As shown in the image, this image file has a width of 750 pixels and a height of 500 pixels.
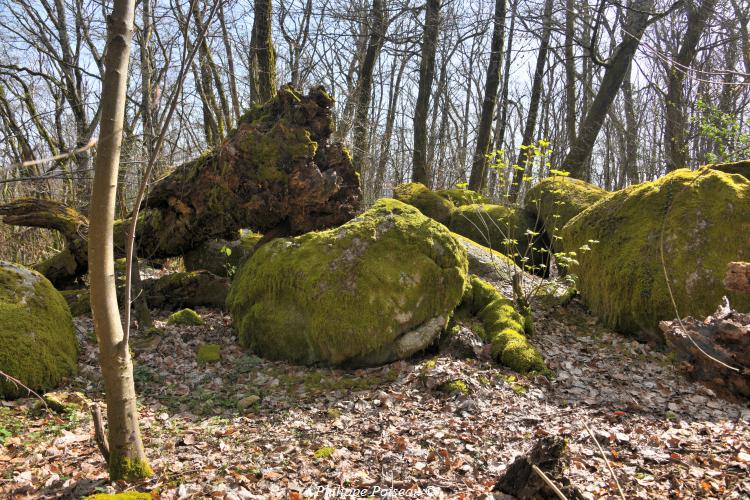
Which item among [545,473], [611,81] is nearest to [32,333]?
[545,473]

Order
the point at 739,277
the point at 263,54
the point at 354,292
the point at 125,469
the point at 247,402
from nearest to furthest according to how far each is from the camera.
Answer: the point at 125,469 < the point at 739,277 < the point at 247,402 < the point at 354,292 < the point at 263,54

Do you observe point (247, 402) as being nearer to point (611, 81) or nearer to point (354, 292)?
point (354, 292)

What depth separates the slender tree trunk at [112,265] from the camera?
7.44ft

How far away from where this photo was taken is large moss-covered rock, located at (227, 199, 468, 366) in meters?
5.00

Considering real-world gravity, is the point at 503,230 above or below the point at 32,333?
above

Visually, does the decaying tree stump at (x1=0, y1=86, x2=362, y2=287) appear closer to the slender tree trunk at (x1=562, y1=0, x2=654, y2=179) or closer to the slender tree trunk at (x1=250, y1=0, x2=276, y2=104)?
the slender tree trunk at (x1=250, y1=0, x2=276, y2=104)

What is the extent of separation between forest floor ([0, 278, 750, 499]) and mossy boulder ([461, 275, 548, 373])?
20 cm

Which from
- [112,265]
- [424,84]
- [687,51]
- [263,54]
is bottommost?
[112,265]

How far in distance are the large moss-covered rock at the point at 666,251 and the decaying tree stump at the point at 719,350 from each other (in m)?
1.08

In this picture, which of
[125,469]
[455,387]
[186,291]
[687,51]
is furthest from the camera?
[687,51]

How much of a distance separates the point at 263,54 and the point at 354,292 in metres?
5.86

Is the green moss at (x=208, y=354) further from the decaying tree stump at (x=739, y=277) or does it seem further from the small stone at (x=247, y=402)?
the decaying tree stump at (x=739, y=277)

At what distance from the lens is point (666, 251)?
216 inches

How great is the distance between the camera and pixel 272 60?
29.2 feet
